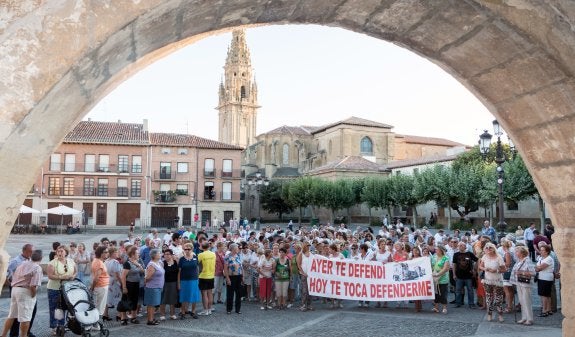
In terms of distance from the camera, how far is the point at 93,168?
51.1 meters

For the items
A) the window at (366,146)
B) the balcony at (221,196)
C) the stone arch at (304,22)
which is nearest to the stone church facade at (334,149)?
the window at (366,146)

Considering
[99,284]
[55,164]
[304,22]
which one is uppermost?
[55,164]

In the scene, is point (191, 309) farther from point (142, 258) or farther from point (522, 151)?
point (522, 151)

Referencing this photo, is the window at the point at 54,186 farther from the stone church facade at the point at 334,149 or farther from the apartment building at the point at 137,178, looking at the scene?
the stone church facade at the point at 334,149

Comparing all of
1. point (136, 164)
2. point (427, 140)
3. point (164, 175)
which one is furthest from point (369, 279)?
point (427, 140)

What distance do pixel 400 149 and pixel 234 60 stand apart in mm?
38088

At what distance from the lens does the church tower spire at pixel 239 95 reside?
9625cm

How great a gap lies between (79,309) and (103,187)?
45.6 meters

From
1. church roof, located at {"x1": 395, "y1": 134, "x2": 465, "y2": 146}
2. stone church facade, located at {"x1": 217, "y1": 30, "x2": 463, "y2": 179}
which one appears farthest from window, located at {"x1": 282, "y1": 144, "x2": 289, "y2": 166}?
church roof, located at {"x1": 395, "y1": 134, "x2": 465, "y2": 146}

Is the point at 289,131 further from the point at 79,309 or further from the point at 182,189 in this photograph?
the point at 79,309

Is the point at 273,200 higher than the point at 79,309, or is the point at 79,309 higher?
the point at 273,200

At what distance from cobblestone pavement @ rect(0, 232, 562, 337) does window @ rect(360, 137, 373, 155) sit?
5664 cm

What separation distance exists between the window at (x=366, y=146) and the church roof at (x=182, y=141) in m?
19.8

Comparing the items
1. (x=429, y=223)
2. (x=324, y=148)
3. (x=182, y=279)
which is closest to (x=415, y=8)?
(x=182, y=279)
